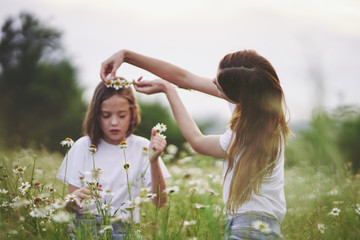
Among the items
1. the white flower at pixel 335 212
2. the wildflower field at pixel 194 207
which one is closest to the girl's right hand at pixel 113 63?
the wildflower field at pixel 194 207

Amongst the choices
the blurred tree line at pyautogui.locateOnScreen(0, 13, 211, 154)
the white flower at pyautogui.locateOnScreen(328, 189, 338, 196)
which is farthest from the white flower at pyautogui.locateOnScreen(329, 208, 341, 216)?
the blurred tree line at pyautogui.locateOnScreen(0, 13, 211, 154)

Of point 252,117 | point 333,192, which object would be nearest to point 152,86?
point 252,117

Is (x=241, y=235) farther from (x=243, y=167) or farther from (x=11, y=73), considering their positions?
(x=11, y=73)

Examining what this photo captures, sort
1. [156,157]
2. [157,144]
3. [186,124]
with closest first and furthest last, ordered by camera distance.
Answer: [157,144] → [186,124] → [156,157]

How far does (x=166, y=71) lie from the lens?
2859 mm

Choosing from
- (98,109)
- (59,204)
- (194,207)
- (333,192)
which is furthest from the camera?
(333,192)

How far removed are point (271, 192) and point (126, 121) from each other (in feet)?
4.47

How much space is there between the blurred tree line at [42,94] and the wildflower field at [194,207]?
6.11 meters

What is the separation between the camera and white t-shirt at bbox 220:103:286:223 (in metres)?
2.10

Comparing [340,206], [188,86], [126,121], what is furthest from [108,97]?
[340,206]

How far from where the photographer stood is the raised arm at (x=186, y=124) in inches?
91.6

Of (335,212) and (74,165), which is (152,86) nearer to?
(74,165)

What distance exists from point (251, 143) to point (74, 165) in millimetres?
1519

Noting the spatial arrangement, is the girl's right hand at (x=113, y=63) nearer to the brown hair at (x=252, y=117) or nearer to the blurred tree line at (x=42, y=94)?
the brown hair at (x=252, y=117)
